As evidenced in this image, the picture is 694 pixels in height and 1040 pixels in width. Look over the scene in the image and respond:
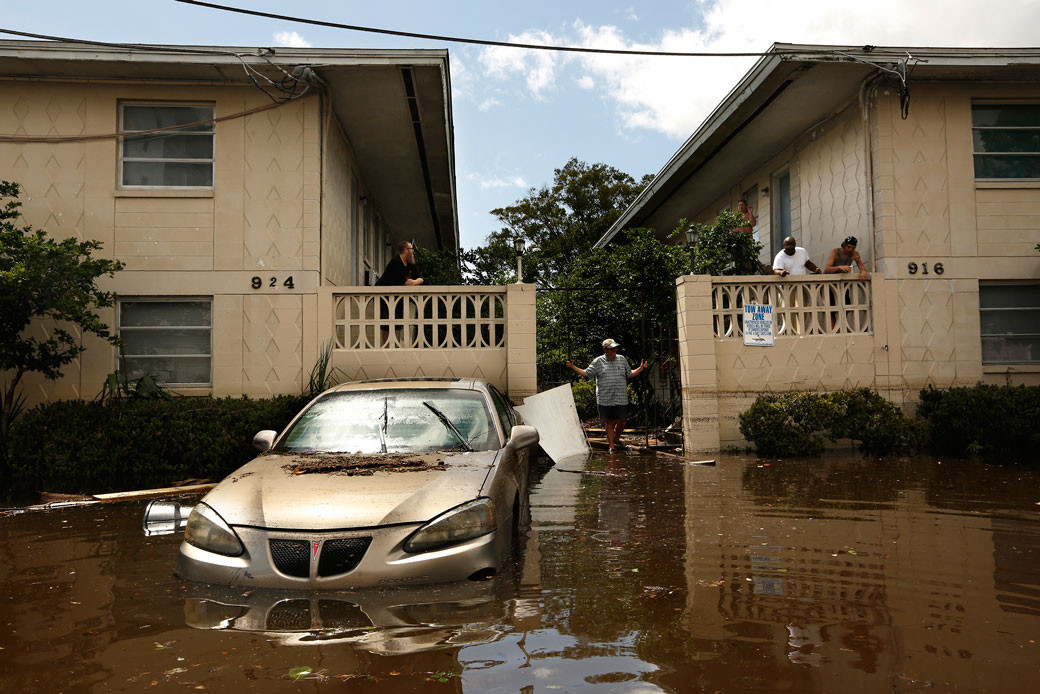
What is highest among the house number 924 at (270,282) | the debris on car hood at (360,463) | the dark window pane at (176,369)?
the house number 924 at (270,282)

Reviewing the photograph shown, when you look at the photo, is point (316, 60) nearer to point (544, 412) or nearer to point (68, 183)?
point (68, 183)

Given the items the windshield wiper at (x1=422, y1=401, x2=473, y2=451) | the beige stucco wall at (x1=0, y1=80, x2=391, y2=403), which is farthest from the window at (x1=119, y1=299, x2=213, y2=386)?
the windshield wiper at (x1=422, y1=401, x2=473, y2=451)

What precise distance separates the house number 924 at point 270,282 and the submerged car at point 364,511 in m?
6.14

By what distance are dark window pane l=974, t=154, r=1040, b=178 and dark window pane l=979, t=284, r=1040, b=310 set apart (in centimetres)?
184

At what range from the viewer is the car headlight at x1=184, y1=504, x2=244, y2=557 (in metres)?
4.22

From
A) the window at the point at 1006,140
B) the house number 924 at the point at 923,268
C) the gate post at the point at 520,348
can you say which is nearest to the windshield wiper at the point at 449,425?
the gate post at the point at 520,348

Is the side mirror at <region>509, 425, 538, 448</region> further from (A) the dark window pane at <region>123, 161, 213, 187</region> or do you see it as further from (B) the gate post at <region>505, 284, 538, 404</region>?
(A) the dark window pane at <region>123, 161, 213, 187</region>

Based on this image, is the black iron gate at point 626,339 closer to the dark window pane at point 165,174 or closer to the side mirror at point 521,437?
the dark window pane at point 165,174

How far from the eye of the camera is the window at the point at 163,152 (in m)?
11.7

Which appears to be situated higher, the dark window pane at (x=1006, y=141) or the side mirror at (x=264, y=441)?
the dark window pane at (x=1006, y=141)

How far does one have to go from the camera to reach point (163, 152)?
38.5ft

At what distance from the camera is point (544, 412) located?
36.4 feet

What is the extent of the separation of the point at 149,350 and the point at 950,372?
41.2 feet

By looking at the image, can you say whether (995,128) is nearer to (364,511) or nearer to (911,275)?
(911,275)
